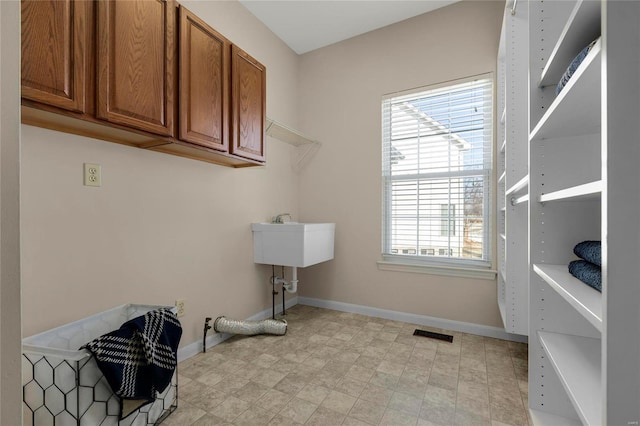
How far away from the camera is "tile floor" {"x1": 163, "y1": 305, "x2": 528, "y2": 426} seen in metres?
1.47

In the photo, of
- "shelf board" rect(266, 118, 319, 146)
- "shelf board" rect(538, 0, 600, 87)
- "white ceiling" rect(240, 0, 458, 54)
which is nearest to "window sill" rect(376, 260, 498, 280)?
"shelf board" rect(266, 118, 319, 146)

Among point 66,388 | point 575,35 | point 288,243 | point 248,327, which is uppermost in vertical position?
point 575,35

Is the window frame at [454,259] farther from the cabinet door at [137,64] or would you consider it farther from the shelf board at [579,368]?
the cabinet door at [137,64]

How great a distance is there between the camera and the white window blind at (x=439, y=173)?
2.49 metres

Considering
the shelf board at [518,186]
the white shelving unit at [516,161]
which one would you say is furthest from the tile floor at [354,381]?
the shelf board at [518,186]

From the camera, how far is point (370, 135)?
293 centimetres

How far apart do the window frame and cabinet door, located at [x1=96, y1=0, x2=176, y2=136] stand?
6.34 ft

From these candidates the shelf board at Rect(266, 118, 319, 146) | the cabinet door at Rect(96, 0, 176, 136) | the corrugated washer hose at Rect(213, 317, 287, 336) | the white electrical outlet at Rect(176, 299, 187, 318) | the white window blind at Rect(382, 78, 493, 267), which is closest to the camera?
the cabinet door at Rect(96, 0, 176, 136)

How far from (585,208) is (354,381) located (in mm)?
1457

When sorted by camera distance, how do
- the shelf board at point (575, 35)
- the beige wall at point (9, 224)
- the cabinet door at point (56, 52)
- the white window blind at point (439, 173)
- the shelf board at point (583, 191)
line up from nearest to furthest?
the beige wall at point (9, 224), the shelf board at point (583, 191), the shelf board at point (575, 35), the cabinet door at point (56, 52), the white window blind at point (439, 173)

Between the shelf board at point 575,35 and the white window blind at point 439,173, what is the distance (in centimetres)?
145

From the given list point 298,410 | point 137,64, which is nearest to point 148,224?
point 137,64

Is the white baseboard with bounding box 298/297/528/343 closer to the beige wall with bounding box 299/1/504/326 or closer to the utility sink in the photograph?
the beige wall with bounding box 299/1/504/326

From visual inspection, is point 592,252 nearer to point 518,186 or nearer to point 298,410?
point 518,186
